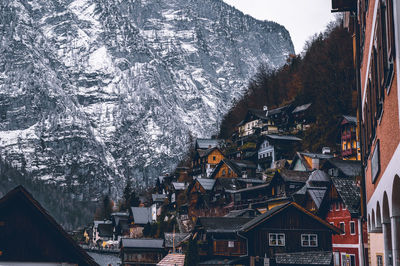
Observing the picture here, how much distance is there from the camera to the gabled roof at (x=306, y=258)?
56094 millimetres

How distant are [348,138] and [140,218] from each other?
2527 inches

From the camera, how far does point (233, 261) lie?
6197 centimetres

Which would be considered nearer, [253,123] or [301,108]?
[301,108]

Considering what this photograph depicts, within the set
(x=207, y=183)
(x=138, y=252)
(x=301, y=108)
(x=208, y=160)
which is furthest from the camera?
(x=208, y=160)

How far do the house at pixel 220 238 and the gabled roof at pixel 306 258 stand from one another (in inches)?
230

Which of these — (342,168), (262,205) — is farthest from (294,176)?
(342,168)

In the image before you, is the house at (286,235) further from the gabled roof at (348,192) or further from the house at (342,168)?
the house at (342,168)

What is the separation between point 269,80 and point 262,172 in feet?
187

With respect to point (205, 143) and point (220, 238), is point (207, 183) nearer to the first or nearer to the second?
point (220, 238)

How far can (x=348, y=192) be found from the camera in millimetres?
54281

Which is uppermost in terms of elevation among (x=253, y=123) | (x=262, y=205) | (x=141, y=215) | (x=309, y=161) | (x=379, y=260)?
(x=253, y=123)

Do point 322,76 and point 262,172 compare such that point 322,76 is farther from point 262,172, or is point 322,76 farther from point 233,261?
point 233,261

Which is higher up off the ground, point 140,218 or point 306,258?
point 140,218

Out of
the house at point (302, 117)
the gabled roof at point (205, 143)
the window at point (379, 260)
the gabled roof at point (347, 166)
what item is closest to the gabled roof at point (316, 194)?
the gabled roof at point (347, 166)
